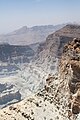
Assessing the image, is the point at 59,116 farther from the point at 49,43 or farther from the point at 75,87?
the point at 49,43

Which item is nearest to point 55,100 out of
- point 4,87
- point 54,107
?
point 54,107

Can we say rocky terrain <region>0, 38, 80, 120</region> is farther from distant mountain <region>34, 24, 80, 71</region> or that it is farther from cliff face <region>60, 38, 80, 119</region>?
distant mountain <region>34, 24, 80, 71</region>

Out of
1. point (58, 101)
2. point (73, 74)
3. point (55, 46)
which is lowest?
point (55, 46)

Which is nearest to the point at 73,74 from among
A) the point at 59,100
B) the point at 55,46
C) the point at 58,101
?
the point at 59,100

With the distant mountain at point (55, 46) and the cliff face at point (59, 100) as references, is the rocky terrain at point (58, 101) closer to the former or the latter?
the cliff face at point (59, 100)

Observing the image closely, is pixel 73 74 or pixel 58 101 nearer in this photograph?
pixel 73 74

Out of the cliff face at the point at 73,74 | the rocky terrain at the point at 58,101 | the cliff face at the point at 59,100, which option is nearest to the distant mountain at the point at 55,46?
the cliff face at the point at 73,74

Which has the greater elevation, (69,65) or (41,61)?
(69,65)

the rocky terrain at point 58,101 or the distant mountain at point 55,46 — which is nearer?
the rocky terrain at point 58,101

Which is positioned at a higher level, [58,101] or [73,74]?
[73,74]

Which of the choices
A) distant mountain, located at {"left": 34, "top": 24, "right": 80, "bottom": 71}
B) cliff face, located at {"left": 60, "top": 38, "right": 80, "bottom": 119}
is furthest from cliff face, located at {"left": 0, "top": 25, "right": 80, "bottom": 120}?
distant mountain, located at {"left": 34, "top": 24, "right": 80, "bottom": 71}

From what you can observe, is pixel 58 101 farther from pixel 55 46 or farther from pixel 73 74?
pixel 55 46
